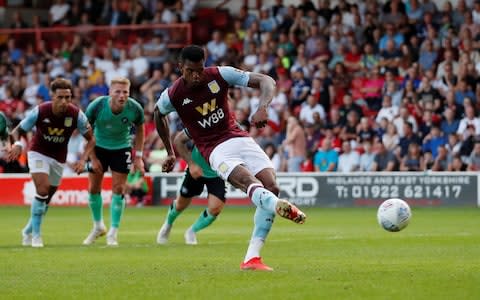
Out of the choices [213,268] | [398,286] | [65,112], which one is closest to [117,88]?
[65,112]

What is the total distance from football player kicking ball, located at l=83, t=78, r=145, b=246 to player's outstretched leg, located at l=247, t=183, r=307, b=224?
18.8 ft

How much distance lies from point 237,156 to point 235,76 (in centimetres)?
80

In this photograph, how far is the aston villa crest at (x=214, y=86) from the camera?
11.9 metres

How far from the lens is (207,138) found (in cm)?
1200

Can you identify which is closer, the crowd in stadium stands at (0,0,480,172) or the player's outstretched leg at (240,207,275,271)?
the player's outstretched leg at (240,207,275,271)

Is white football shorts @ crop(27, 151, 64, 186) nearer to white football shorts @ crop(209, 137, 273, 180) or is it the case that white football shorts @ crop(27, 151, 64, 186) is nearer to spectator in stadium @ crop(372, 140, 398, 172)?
white football shorts @ crop(209, 137, 273, 180)

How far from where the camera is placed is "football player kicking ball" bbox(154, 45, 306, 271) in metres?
11.5

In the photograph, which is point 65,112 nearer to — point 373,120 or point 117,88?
point 117,88

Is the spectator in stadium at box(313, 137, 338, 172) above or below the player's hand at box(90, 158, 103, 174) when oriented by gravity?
below

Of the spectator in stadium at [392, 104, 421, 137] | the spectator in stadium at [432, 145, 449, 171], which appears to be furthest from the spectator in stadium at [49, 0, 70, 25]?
the spectator in stadium at [432, 145, 449, 171]

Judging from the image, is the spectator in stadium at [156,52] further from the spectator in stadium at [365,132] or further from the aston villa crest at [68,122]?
the aston villa crest at [68,122]

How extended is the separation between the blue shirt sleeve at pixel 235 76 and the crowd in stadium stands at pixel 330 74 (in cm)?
1621

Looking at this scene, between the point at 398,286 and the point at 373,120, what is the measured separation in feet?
66.2

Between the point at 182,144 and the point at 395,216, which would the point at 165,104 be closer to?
the point at 395,216
